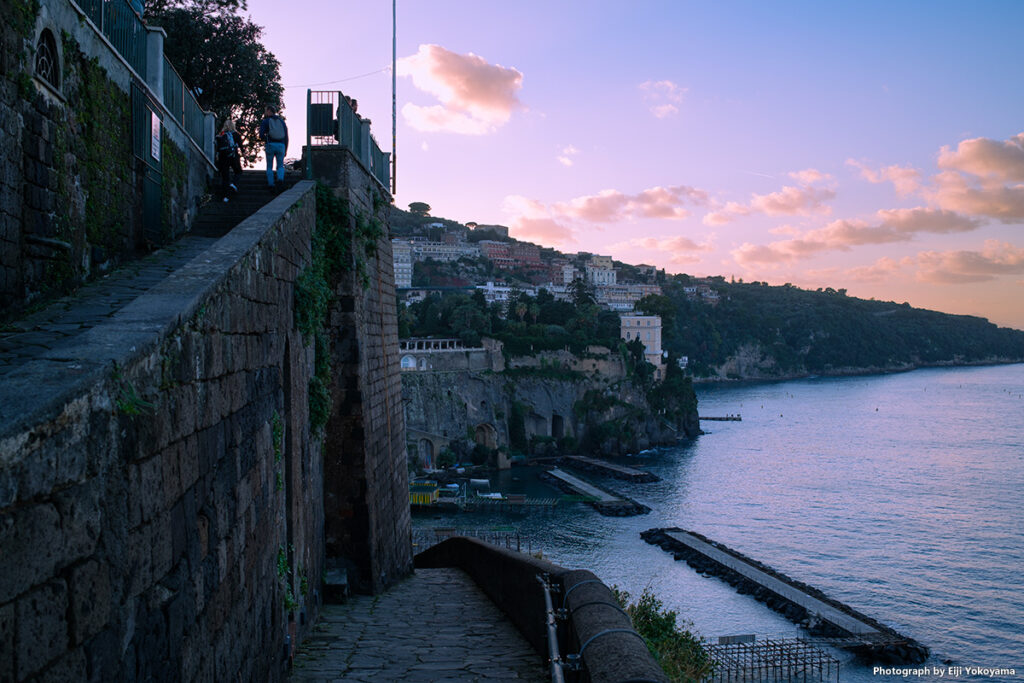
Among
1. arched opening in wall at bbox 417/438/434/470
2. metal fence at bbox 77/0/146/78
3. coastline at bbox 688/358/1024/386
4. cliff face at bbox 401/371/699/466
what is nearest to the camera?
metal fence at bbox 77/0/146/78

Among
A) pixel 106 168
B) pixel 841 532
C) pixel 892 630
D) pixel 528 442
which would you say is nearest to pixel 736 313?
pixel 528 442

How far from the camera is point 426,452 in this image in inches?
2456

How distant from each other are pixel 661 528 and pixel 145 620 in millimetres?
43440

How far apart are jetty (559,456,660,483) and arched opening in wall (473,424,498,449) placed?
6.21m

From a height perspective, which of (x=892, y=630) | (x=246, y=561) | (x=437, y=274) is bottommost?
(x=892, y=630)

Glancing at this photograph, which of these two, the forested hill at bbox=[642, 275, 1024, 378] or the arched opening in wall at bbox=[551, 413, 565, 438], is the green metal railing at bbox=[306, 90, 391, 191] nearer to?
the arched opening in wall at bbox=[551, 413, 565, 438]

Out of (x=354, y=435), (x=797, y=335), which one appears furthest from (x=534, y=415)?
(x=797, y=335)

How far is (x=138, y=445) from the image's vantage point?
9.30 ft

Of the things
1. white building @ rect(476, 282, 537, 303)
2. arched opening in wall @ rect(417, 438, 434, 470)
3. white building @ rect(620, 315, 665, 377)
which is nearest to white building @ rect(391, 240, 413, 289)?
white building @ rect(476, 282, 537, 303)

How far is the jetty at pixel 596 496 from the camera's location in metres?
48.9

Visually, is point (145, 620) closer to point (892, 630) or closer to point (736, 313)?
point (892, 630)

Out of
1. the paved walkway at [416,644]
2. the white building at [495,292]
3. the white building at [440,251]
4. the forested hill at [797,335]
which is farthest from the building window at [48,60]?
the white building at [440,251]

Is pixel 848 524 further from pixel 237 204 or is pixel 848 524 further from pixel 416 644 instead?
pixel 237 204

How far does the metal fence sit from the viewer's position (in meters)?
6.43
